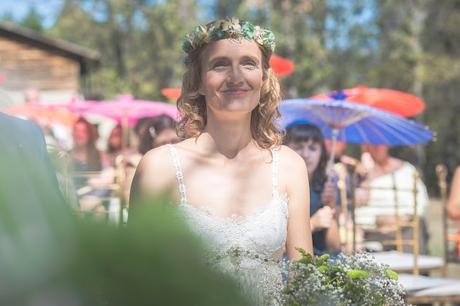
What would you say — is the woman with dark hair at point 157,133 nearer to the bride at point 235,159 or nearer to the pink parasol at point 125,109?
the bride at point 235,159

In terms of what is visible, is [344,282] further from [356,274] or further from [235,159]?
[235,159]

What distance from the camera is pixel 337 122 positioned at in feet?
25.4

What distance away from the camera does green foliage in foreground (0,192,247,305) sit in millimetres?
584

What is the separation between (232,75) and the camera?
2986 mm

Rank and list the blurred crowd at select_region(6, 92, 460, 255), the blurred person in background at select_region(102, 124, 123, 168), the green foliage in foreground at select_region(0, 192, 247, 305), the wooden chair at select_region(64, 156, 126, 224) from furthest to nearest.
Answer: the blurred person in background at select_region(102, 124, 123, 168) < the blurred crowd at select_region(6, 92, 460, 255) < the wooden chair at select_region(64, 156, 126, 224) < the green foliage in foreground at select_region(0, 192, 247, 305)

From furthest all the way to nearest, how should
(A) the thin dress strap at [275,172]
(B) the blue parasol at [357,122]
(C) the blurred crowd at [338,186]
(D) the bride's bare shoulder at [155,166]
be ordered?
(B) the blue parasol at [357,122] → (C) the blurred crowd at [338,186] → (A) the thin dress strap at [275,172] → (D) the bride's bare shoulder at [155,166]

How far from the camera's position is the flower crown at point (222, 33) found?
10.1ft

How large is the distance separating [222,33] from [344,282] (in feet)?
4.58

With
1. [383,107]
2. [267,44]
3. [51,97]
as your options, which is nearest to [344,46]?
[51,97]

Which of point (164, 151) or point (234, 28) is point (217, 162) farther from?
point (234, 28)

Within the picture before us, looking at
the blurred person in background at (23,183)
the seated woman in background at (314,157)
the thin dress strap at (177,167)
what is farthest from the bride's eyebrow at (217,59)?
the seated woman in background at (314,157)

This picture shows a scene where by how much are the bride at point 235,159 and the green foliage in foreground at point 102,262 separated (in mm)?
2221

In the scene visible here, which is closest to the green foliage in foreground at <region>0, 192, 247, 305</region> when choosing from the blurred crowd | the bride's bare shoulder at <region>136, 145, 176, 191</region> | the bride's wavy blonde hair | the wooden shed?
the bride's bare shoulder at <region>136, 145, 176, 191</region>

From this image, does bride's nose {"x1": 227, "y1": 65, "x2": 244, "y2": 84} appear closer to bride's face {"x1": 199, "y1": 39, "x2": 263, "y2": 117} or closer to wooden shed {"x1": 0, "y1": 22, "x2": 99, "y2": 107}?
bride's face {"x1": 199, "y1": 39, "x2": 263, "y2": 117}
